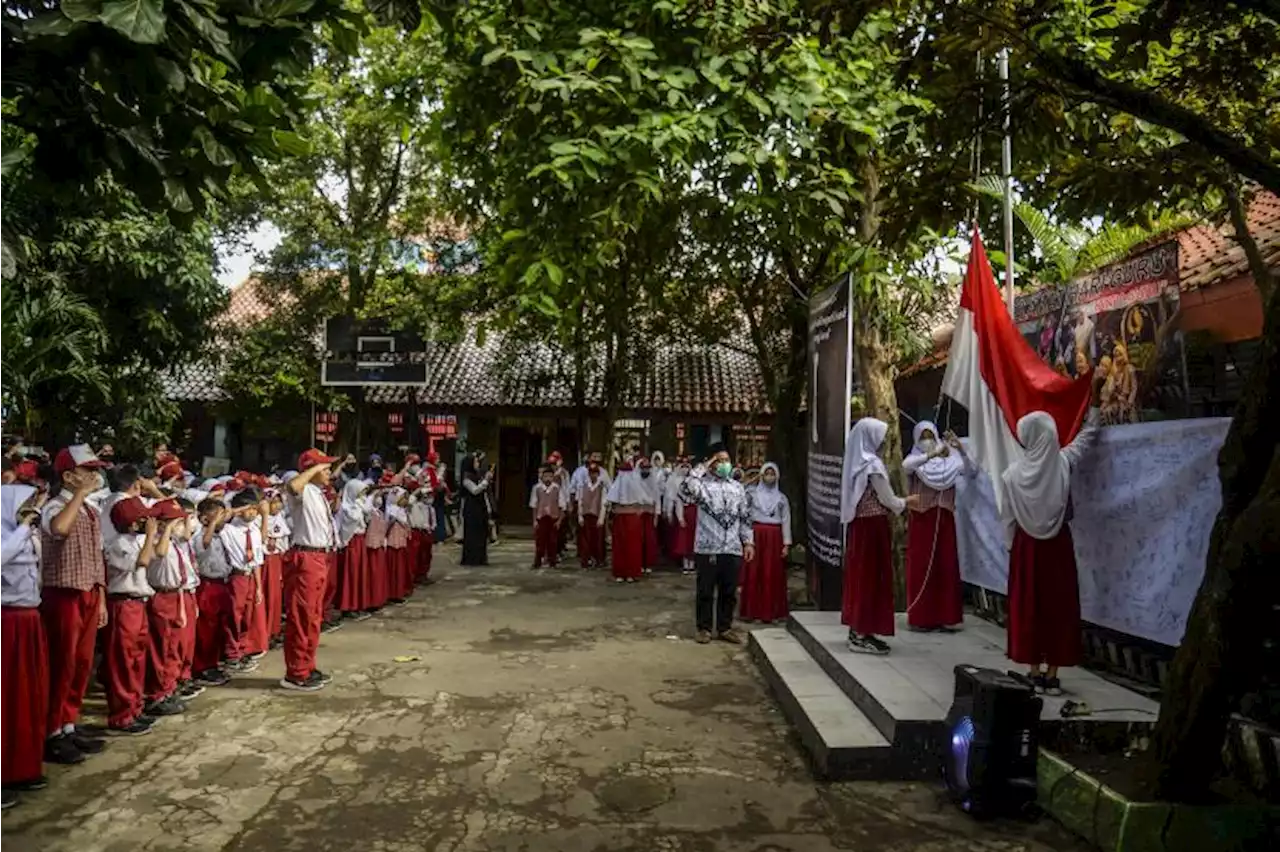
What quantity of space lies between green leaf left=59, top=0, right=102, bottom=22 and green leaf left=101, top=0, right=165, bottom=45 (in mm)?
61

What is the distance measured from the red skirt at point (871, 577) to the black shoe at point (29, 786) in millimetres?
5334

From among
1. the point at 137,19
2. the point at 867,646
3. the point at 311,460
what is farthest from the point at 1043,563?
the point at 311,460

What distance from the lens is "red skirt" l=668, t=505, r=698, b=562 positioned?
14.8 meters

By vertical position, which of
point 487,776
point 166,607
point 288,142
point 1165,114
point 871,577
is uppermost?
point 1165,114

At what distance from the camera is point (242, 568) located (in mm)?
7441

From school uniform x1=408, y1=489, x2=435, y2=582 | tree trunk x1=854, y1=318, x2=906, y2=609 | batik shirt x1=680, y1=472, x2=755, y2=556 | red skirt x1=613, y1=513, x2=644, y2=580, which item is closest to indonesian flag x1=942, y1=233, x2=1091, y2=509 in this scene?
tree trunk x1=854, y1=318, x2=906, y2=609

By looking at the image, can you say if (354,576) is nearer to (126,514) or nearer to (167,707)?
(167,707)

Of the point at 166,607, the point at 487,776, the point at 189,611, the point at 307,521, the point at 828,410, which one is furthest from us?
the point at 828,410

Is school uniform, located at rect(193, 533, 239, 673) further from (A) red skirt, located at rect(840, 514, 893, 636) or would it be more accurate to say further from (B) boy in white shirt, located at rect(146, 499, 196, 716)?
(A) red skirt, located at rect(840, 514, 893, 636)

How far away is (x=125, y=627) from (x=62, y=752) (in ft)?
2.61

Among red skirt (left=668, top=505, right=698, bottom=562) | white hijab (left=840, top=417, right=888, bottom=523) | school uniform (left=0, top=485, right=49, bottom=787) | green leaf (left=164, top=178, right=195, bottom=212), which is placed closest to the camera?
green leaf (left=164, top=178, right=195, bottom=212)

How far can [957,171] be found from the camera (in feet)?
16.4

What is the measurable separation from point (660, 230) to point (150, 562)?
645 cm

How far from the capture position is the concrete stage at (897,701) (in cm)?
512
